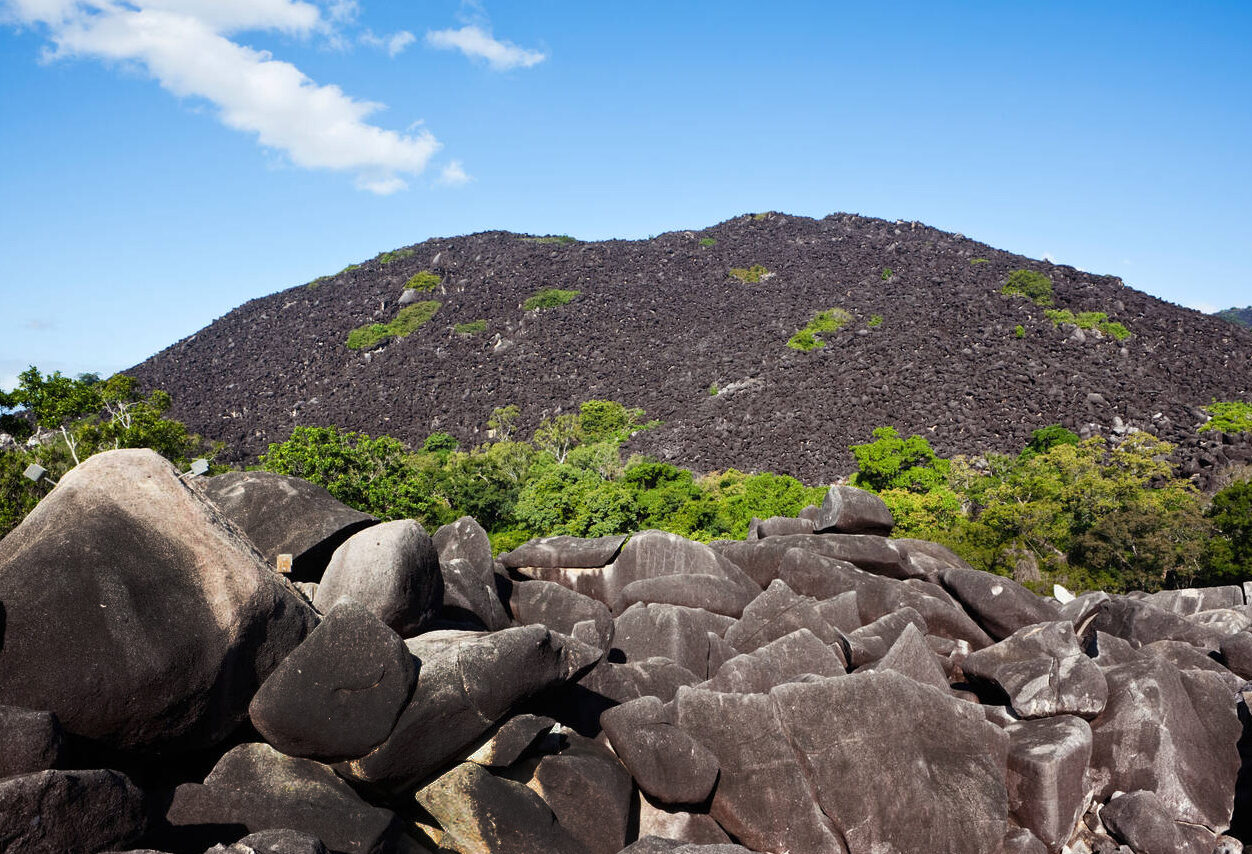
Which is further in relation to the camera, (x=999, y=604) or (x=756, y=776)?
(x=999, y=604)

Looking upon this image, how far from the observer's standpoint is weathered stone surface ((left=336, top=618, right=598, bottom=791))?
700 centimetres

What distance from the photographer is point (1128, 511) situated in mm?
25375

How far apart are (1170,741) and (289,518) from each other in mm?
10354

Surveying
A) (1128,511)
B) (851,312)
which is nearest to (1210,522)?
(1128,511)

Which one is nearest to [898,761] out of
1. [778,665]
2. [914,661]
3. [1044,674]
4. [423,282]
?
[914,661]

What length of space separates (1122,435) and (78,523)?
4779cm

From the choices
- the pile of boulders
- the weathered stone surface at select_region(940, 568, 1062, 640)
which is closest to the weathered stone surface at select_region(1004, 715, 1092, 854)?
the pile of boulders

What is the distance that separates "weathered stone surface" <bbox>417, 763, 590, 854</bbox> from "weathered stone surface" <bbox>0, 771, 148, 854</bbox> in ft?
8.08

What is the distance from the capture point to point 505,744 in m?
7.66

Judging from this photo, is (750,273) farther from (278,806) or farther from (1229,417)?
(278,806)

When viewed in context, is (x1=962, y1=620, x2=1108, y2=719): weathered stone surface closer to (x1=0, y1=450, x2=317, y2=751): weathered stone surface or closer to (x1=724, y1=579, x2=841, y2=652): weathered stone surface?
(x1=724, y1=579, x2=841, y2=652): weathered stone surface

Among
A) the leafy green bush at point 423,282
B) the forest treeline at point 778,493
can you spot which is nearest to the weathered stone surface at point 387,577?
the forest treeline at point 778,493

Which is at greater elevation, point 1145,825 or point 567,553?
point 567,553

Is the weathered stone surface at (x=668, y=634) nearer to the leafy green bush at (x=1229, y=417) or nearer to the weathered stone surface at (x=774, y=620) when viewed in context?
the weathered stone surface at (x=774, y=620)
